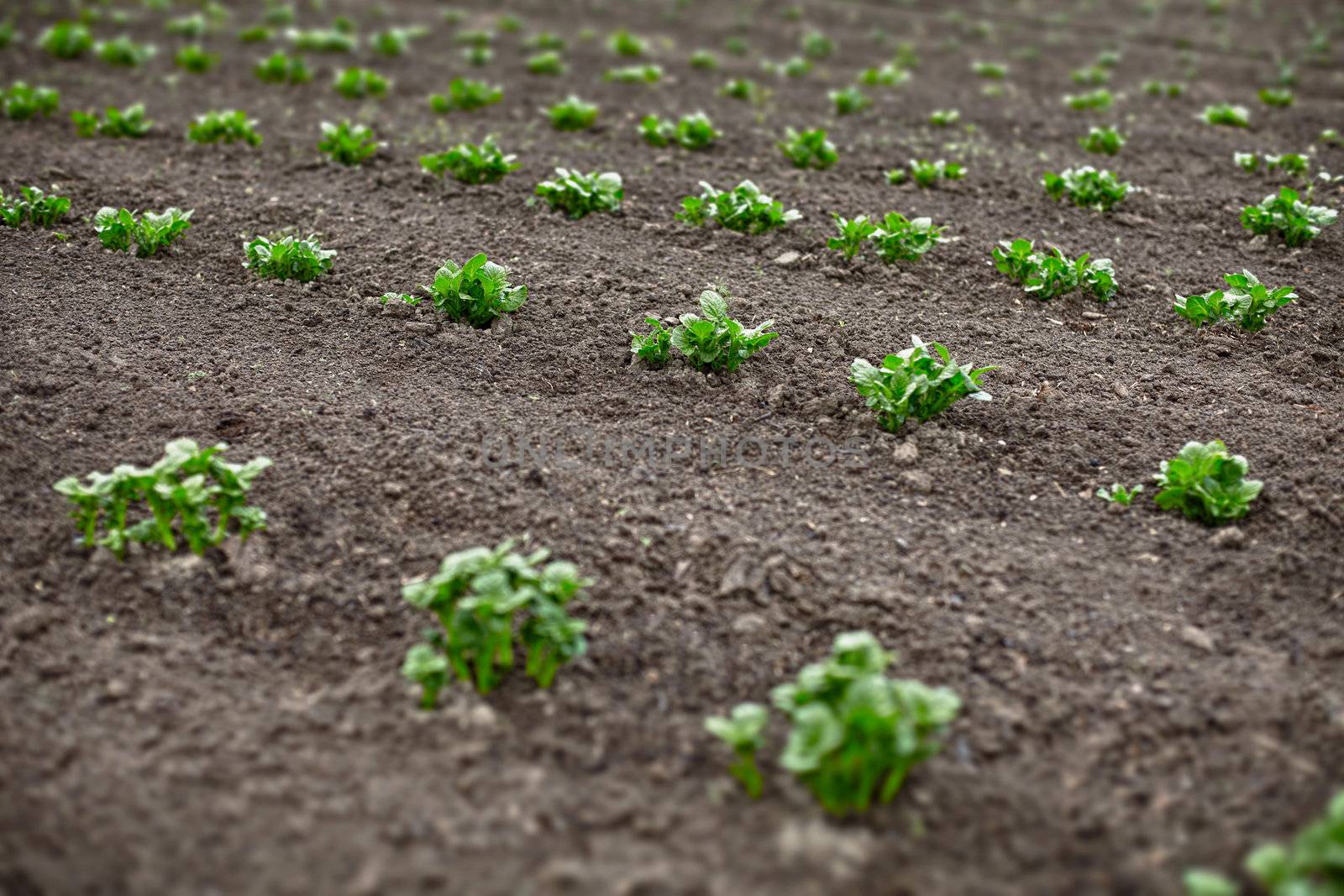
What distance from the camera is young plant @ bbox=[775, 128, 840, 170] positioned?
24.1ft

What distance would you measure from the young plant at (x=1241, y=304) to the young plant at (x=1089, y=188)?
149 centimetres

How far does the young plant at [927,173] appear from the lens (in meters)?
7.05

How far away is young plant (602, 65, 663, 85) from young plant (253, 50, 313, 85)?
9.22 ft

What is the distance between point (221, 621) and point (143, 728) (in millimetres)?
489

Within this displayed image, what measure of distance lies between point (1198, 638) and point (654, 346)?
2510 mm

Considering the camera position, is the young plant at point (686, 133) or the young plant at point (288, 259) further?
the young plant at point (686, 133)

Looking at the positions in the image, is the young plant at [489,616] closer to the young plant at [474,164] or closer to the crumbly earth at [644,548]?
the crumbly earth at [644,548]

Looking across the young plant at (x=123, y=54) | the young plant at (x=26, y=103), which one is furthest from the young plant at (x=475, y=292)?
the young plant at (x=123, y=54)

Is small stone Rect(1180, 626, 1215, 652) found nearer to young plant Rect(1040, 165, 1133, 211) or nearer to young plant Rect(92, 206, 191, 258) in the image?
young plant Rect(1040, 165, 1133, 211)

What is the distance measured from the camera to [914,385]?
14.0 ft

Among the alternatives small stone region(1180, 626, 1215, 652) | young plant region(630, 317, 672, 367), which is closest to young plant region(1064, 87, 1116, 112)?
young plant region(630, 317, 672, 367)

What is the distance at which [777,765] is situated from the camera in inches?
118

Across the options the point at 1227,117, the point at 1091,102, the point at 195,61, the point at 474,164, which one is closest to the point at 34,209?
the point at 474,164

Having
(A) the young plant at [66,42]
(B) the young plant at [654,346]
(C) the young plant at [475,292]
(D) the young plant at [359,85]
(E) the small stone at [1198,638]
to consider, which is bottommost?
(E) the small stone at [1198,638]
